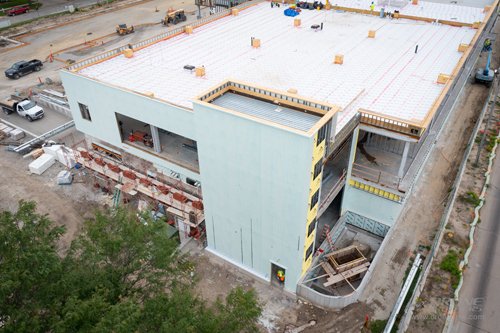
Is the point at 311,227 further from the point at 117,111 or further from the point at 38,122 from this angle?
the point at 38,122

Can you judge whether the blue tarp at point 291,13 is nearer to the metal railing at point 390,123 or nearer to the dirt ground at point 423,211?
the dirt ground at point 423,211

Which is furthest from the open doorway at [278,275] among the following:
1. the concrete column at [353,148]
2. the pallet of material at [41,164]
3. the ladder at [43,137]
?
the ladder at [43,137]

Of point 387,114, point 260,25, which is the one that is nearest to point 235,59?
point 260,25

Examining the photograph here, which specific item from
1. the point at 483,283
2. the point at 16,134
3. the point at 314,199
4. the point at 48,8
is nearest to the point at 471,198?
the point at 483,283

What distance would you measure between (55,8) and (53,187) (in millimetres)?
65666

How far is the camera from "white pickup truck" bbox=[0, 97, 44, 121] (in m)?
41.6

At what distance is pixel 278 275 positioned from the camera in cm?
2373

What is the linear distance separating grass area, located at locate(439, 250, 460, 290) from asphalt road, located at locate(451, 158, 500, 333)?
1.94 feet

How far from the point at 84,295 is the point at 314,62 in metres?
24.4

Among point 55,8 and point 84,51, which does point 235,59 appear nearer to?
point 84,51

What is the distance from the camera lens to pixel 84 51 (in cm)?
5909

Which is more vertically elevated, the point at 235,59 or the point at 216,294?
the point at 235,59

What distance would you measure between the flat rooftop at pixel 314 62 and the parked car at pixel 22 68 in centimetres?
2753

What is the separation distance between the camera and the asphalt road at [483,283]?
848 inches
